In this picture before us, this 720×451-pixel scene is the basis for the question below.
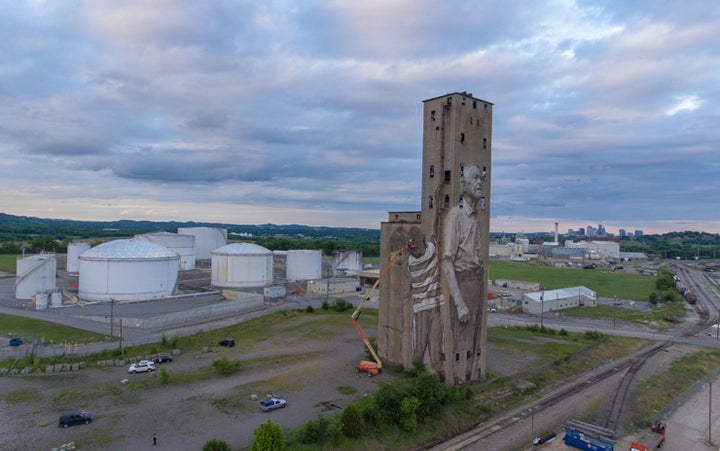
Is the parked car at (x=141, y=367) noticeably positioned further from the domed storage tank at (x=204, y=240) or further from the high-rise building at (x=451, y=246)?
the domed storage tank at (x=204, y=240)

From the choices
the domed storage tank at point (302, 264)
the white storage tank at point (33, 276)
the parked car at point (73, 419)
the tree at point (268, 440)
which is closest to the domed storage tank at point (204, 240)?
the domed storage tank at point (302, 264)

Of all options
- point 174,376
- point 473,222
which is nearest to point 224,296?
point 174,376

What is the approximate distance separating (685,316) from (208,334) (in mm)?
73233

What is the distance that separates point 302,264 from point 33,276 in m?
49.0

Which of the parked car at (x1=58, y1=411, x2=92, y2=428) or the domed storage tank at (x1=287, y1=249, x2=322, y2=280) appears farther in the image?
the domed storage tank at (x1=287, y1=249, x2=322, y2=280)

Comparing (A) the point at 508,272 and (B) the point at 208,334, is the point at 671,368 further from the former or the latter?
(A) the point at 508,272

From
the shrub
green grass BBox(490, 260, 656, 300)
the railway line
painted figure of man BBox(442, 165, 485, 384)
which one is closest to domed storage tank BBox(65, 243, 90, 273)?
painted figure of man BBox(442, 165, 485, 384)

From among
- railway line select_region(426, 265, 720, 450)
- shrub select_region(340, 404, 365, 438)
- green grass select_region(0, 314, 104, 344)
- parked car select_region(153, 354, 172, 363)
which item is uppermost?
shrub select_region(340, 404, 365, 438)

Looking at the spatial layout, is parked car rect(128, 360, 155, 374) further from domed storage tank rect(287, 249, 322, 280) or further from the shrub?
domed storage tank rect(287, 249, 322, 280)

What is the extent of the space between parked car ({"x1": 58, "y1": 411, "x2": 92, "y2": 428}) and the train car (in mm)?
28391

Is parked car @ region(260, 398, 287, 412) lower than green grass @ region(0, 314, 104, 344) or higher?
higher

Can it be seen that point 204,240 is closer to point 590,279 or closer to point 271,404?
point 590,279

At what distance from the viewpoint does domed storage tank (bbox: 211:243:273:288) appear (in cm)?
8781

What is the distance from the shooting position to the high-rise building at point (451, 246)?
33.8 metres
